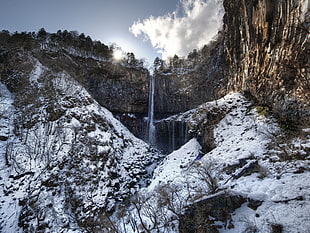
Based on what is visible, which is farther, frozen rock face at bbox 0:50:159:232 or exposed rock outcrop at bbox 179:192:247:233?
frozen rock face at bbox 0:50:159:232

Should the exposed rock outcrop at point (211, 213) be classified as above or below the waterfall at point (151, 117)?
below

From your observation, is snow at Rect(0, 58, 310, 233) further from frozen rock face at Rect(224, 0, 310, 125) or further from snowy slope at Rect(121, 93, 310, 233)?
frozen rock face at Rect(224, 0, 310, 125)

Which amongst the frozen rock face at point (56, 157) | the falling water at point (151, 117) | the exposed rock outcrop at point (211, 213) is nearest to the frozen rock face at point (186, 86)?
the falling water at point (151, 117)

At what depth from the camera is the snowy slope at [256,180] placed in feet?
12.9

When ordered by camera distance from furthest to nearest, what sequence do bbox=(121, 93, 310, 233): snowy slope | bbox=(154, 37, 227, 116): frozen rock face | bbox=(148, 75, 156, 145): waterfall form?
bbox=(148, 75, 156, 145): waterfall
bbox=(154, 37, 227, 116): frozen rock face
bbox=(121, 93, 310, 233): snowy slope

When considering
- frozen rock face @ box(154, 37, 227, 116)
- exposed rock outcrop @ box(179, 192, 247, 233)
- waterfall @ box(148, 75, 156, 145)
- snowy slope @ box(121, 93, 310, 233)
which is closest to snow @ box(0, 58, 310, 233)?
snowy slope @ box(121, 93, 310, 233)

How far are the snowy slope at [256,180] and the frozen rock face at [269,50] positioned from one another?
53.7 inches

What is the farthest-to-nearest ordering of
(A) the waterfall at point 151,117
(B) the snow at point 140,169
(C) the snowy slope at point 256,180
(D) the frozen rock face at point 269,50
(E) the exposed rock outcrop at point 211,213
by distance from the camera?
(A) the waterfall at point 151,117 < (D) the frozen rock face at point 269,50 < (E) the exposed rock outcrop at point 211,213 < (B) the snow at point 140,169 < (C) the snowy slope at point 256,180

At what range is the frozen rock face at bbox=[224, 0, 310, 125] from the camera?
7.21 m

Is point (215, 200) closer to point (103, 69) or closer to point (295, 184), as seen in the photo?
point (295, 184)

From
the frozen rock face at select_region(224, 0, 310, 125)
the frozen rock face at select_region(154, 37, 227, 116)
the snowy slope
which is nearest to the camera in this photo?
the snowy slope

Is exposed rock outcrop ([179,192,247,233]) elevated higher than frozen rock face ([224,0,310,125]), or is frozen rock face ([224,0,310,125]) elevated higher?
frozen rock face ([224,0,310,125])

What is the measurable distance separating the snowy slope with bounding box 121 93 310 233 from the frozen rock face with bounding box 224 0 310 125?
4.47ft

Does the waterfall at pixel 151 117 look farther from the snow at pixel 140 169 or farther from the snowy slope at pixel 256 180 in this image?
the snowy slope at pixel 256 180
